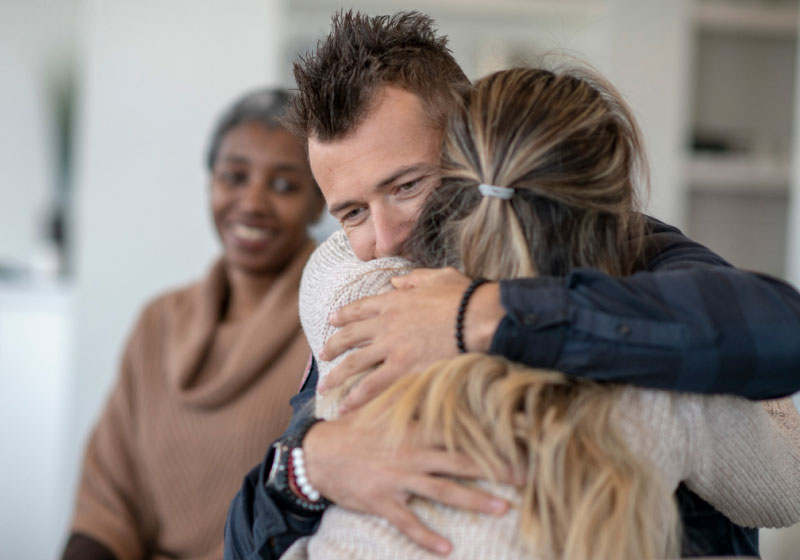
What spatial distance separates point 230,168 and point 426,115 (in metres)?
1.21

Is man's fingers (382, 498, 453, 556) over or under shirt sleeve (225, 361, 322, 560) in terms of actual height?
over

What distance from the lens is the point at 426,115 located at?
44.4 inches

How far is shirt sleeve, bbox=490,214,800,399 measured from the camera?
0.87m

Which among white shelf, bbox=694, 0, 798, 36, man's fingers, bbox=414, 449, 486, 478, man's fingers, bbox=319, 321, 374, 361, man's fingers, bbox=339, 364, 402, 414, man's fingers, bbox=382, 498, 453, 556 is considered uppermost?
white shelf, bbox=694, 0, 798, 36

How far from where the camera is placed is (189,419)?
2100mm

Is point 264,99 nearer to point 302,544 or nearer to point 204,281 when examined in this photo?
point 204,281

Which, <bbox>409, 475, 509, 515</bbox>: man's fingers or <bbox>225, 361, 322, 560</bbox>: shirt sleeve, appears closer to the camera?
<bbox>409, 475, 509, 515</bbox>: man's fingers

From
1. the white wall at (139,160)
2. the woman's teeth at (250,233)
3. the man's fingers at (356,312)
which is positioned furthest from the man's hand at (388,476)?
the white wall at (139,160)

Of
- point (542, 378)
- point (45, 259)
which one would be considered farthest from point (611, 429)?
point (45, 259)

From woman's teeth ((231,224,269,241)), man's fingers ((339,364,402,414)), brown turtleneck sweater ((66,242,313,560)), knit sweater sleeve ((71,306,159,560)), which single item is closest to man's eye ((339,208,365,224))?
man's fingers ((339,364,402,414))

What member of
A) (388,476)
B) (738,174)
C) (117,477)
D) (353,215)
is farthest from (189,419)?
(738,174)

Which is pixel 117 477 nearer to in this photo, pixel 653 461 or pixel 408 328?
pixel 408 328

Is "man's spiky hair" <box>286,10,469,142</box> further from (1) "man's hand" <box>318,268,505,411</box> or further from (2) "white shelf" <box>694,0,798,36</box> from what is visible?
(2) "white shelf" <box>694,0,798,36</box>

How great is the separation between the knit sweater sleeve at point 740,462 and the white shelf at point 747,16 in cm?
348
